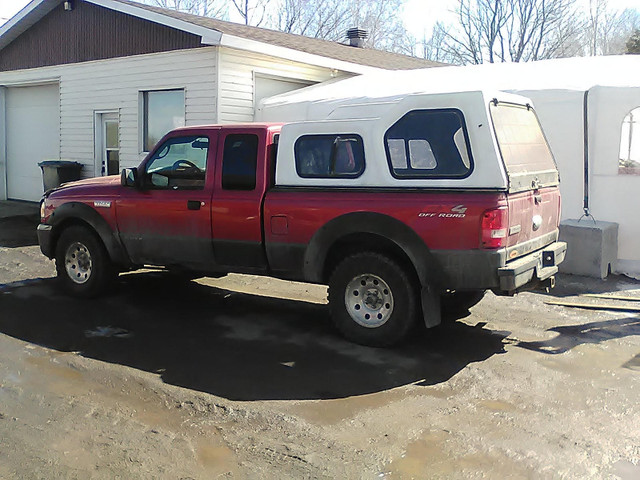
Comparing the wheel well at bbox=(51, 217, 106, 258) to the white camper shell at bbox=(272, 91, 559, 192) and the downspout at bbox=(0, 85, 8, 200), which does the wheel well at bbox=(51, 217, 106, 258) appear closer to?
the white camper shell at bbox=(272, 91, 559, 192)

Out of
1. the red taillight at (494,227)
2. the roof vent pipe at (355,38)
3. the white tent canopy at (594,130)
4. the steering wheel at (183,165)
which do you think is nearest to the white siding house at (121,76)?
the white tent canopy at (594,130)

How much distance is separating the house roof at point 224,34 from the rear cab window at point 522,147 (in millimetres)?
6687

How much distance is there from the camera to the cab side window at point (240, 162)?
652 centimetres

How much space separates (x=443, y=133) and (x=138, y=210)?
11.3ft

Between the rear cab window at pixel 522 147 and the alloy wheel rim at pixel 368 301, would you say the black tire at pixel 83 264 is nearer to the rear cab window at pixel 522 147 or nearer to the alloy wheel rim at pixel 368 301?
the alloy wheel rim at pixel 368 301

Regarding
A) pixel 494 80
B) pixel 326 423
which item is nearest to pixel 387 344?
pixel 326 423

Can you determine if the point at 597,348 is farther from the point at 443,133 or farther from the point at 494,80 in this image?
the point at 494,80

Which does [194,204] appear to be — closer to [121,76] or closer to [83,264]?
[83,264]

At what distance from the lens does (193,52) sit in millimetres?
12242

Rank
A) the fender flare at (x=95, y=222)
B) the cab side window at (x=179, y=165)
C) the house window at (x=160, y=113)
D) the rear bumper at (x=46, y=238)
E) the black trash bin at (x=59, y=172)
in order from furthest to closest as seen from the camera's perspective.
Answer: the black trash bin at (x=59, y=172), the house window at (x=160, y=113), the rear bumper at (x=46, y=238), the fender flare at (x=95, y=222), the cab side window at (x=179, y=165)

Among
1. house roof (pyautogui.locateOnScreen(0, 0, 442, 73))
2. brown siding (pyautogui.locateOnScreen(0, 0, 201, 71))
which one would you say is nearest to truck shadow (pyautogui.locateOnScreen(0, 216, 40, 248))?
brown siding (pyautogui.locateOnScreen(0, 0, 201, 71))

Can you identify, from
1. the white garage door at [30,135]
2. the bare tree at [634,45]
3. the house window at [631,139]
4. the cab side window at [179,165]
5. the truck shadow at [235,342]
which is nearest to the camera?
the truck shadow at [235,342]

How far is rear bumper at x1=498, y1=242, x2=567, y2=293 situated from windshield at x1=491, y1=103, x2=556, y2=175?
760mm

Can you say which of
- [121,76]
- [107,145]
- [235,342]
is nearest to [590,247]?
[235,342]
